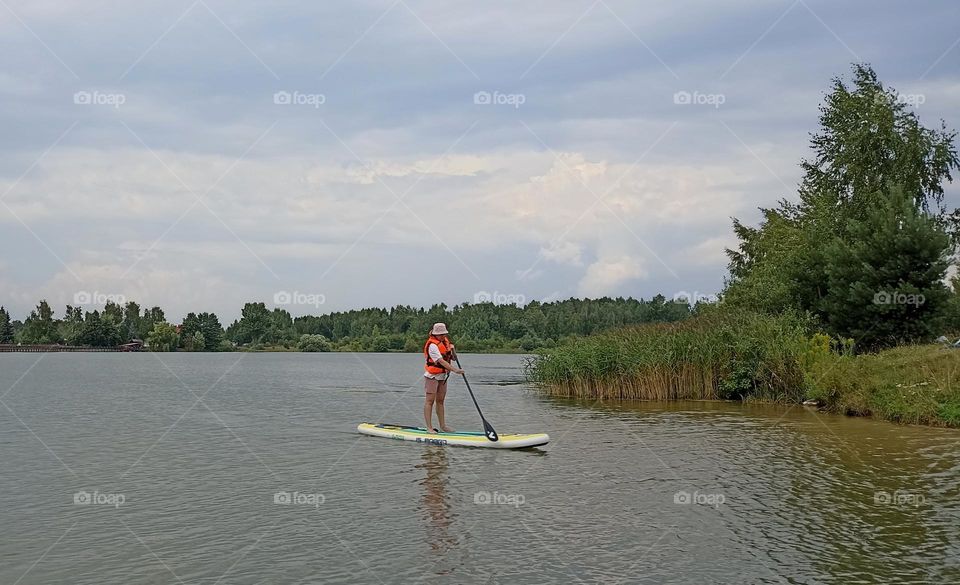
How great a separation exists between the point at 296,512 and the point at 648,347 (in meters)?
20.2

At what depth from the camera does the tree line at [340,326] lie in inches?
4879

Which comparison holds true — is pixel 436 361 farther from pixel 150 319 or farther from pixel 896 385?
pixel 150 319

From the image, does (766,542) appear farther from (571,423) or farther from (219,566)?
(571,423)

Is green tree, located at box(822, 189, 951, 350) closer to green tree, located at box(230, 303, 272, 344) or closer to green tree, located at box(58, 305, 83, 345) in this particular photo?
green tree, located at box(230, 303, 272, 344)

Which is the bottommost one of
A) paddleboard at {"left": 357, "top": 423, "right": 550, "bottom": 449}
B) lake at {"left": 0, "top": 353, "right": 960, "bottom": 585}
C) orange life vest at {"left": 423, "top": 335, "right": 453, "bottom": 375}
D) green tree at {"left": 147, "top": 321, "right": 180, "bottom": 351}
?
lake at {"left": 0, "top": 353, "right": 960, "bottom": 585}

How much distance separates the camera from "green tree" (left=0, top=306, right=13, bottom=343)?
15688 centimetres

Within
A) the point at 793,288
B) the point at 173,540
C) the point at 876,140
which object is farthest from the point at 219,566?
the point at 876,140

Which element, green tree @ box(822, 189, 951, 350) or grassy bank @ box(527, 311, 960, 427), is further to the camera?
green tree @ box(822, 189, 951, 350)

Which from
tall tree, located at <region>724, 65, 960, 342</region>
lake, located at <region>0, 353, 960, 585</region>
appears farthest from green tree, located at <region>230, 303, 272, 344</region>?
lake, located at <region>0, 353, 960, 585</region>

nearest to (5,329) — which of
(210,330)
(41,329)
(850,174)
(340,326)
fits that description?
(41,329)

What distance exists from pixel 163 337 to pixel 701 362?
402 feet

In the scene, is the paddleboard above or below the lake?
above

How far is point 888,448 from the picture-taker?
17750mm

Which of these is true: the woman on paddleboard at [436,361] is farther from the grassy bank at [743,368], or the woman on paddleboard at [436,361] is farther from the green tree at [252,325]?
the green tree at [252,325]
